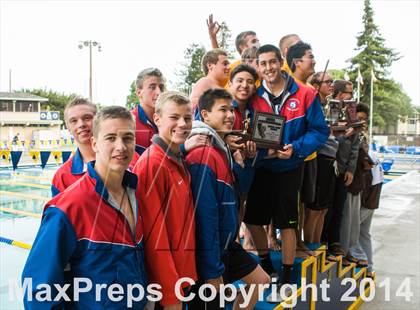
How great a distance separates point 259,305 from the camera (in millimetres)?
2701

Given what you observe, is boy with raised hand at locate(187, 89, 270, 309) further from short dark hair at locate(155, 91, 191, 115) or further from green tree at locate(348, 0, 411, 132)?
green tree at locate(348, 0, 411, 132)

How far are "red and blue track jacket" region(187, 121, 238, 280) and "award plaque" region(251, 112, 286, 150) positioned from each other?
0.34 metres

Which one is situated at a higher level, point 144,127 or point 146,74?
point 146,74

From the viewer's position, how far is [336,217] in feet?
13.8

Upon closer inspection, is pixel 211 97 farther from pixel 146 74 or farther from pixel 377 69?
pixel 377 69

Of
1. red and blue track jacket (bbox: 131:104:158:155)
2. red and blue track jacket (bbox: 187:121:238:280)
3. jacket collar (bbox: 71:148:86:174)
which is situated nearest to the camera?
red and blue track jacket (bbox: 187:121:238:280)

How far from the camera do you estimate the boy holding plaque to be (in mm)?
2814

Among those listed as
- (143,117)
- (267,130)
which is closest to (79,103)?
(143,117)

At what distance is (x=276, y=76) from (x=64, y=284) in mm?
1957

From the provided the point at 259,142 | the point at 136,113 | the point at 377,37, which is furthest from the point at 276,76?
the point at 377,37

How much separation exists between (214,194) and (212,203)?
0.16 ft

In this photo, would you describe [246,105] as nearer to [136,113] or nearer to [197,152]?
[136,113]

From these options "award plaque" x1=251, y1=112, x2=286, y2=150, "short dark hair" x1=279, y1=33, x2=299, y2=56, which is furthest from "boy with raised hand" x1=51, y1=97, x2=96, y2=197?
"short dark hair" x1=279, y1=33, x2=299, y2=56

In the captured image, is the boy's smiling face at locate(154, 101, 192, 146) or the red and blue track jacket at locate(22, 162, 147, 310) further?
the boy's smiling face at locate(154, 101, 192, 146)
